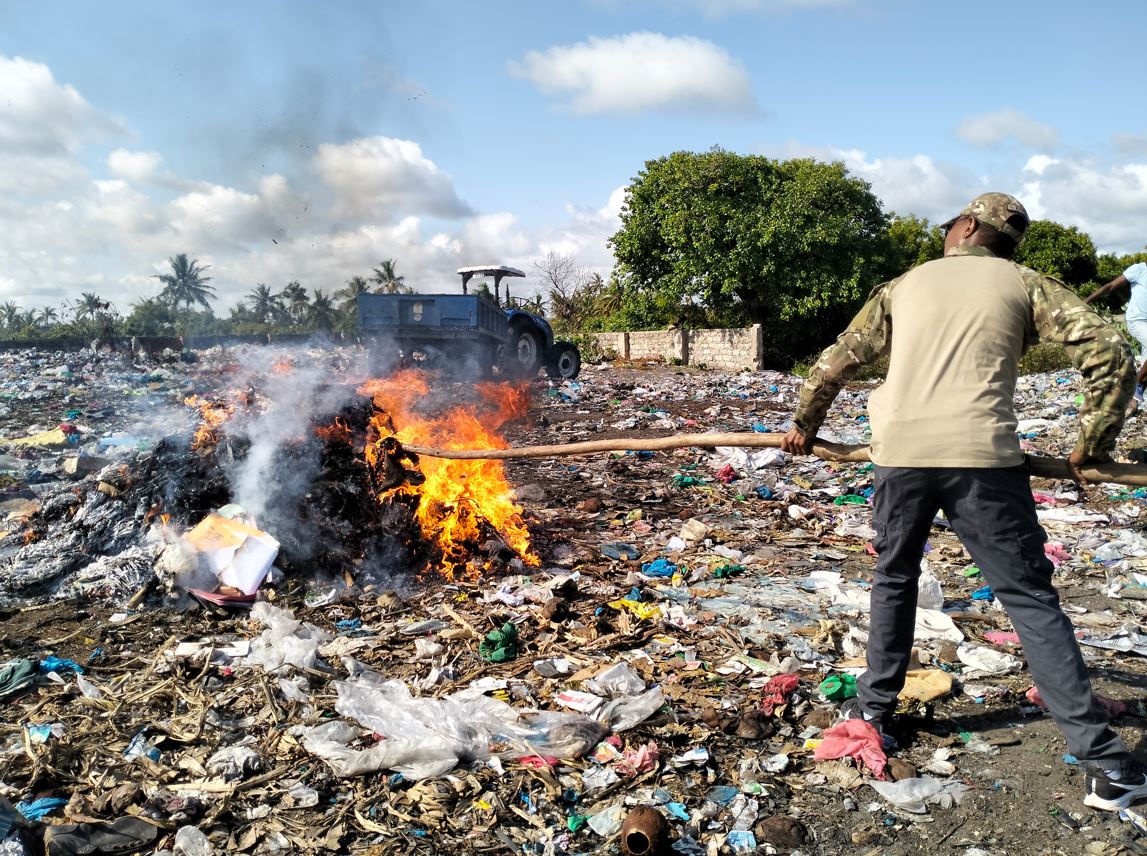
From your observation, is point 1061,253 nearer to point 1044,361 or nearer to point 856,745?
point 1044,361

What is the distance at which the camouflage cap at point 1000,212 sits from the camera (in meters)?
2.58

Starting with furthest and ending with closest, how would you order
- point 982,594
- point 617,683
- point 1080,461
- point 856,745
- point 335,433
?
point 335,433 < point 982,594 < point 617,683 < point 856,745 < point 1080,461

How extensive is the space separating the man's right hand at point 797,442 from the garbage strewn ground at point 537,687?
0.99 metres

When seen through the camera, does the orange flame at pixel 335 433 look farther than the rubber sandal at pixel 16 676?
Yes

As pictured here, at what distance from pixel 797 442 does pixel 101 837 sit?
110 inches

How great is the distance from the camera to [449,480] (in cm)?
534

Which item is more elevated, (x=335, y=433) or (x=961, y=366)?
(x=961, y=366)

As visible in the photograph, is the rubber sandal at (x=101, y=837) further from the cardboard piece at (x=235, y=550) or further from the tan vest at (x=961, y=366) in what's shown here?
the tan vest at (x=961, y=366)

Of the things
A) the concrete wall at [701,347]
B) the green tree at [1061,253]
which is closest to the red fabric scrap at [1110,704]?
the concrete wall at [701,347]

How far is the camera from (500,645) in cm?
363

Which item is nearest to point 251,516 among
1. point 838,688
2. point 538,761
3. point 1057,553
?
point 538,761

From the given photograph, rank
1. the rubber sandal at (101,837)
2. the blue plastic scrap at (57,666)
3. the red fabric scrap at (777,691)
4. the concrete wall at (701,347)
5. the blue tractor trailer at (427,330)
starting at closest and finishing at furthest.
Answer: the rubber sandal at (101,837) → the red fabric scrap at (777,691) → the blue plastic scrap at (57,666) → the blue tractor trailer at (427,330) → the concrete wall at (701,347)


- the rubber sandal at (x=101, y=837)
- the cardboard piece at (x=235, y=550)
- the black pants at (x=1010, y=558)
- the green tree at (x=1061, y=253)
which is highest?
the green tree at (x=1061, y=253)

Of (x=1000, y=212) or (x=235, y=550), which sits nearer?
(x=1000, y=212)
